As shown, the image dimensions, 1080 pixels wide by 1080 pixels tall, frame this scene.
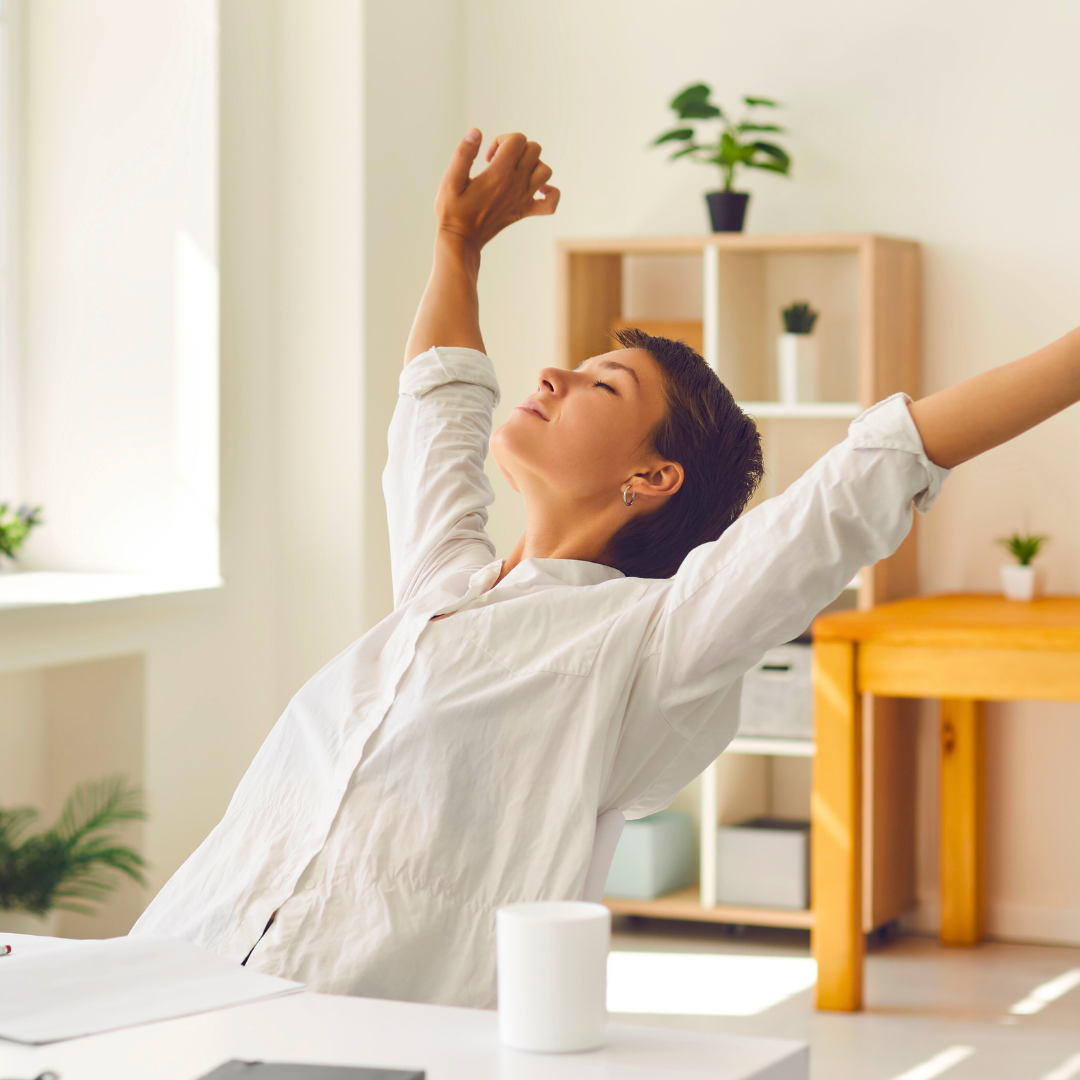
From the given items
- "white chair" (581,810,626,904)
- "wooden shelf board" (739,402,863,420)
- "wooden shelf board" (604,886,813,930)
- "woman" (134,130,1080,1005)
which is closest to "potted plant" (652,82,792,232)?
"wooden shelf board" (739,402,863,420)

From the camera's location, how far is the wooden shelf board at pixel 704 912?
336 centimetres

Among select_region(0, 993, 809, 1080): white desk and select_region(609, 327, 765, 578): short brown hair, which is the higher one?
select_region(609, 327, 765, 578): short brown hair

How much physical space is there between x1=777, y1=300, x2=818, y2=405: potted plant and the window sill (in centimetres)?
140

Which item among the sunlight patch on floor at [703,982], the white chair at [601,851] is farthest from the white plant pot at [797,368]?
the white chair at [601,851]

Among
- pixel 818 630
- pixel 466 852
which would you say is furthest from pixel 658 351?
pixel 818 630

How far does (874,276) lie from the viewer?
3287 mm

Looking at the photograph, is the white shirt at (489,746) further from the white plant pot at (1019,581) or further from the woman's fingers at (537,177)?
the white plant pot at (1019,581)

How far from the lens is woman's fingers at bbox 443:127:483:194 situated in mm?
1463

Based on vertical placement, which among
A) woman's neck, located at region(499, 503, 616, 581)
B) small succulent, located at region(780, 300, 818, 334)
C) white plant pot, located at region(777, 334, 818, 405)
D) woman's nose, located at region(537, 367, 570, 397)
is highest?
small succulent, located at region(780, 300, 818, 334)

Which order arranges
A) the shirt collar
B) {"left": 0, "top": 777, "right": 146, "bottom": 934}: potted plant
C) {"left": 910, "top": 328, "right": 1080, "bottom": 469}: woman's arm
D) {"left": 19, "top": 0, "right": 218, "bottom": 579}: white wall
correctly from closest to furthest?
{"left": 910, "top": 328, "right": 1080, "bottom": 469}: woman's arm, the shirt collar, {"left": 0, "top": 777, "right": 146, "bottom": 934}: potted plant, {"left": 19, "top": 0, "right": 218, "bottom": 579}: white wall

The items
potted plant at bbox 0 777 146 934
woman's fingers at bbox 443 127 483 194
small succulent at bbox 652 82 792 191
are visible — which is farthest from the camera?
small succulent at bbox 652 82 792 191

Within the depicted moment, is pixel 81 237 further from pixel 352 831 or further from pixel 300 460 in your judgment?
pixel 352 831

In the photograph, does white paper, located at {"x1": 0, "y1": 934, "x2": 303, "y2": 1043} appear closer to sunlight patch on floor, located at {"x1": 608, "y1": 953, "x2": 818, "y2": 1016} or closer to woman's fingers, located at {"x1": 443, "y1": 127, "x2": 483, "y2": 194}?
woman's fingers, located at {"x1": 443, "y1": 127, "x2": 483, "y2": 194}

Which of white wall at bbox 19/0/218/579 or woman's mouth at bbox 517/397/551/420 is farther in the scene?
white wall at bbox 19/0/218/579
